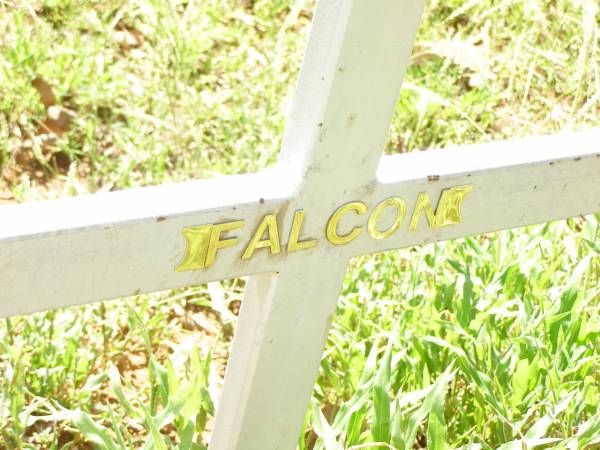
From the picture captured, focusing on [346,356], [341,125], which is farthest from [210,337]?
[341,125]

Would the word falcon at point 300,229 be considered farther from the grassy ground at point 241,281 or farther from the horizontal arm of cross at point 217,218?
the grassy ground at point 241,281

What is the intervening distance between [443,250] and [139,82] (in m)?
0.96

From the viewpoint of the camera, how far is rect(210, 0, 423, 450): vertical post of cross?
41.2 inches

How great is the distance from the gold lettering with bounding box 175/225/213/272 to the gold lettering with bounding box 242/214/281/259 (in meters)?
A: 0.05

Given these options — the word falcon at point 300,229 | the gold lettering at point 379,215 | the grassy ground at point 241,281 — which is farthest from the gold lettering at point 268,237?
the grassy ground at point 241,281

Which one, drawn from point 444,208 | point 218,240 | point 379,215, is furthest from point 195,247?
point 444,208

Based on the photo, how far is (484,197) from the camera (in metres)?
1.30

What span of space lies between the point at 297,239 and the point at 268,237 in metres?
0.04

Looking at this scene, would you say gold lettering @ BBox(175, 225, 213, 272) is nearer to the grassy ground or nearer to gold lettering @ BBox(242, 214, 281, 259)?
gold lettering @ BBox(242, 214, 281, 259)

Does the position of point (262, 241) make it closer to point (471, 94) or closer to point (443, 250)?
point (443, 250)

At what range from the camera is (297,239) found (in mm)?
1155

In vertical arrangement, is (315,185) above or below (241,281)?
above

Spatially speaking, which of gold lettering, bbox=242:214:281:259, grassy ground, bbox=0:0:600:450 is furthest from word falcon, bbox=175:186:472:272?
grassy ground, bbox=0:0:600:450

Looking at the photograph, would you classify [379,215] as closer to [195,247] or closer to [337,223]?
[337,223]
